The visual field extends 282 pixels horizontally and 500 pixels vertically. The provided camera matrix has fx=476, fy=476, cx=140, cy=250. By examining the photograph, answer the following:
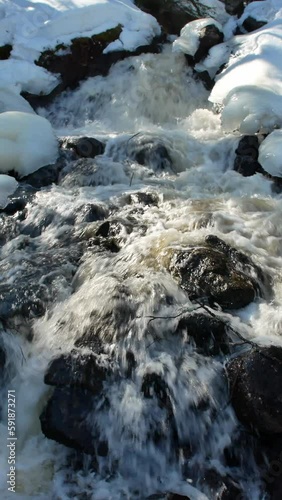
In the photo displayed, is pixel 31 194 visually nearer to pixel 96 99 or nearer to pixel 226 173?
pixel 226 173

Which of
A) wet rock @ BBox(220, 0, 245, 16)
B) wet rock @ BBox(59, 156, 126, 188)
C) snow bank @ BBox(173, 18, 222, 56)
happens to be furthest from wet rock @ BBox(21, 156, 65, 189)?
wet rock @ BBox(220, 0, 245, 16)

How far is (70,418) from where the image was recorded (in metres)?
3.55

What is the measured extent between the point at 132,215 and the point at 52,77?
485 centimetres

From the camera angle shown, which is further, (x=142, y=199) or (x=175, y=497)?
(x=142, y=199)

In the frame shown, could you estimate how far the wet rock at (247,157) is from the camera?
6695 mm

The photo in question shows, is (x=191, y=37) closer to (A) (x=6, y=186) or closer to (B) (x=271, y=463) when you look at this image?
(A) (x=6, y=186)

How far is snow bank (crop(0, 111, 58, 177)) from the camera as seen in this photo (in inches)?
274

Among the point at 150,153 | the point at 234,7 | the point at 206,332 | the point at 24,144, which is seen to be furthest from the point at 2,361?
the point at 234,7

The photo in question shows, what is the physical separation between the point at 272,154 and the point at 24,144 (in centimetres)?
359

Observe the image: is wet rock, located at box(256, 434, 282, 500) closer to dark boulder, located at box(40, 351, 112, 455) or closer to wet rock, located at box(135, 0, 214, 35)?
dark boulder, located at box(40, 351, 112, 455)

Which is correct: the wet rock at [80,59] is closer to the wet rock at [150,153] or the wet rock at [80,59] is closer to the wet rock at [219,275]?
the wet rock at [150,153]

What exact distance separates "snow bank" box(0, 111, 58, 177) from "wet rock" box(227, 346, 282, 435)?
15.2 ft

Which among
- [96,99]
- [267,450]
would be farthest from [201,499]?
[96,99]

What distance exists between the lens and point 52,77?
9.27m
